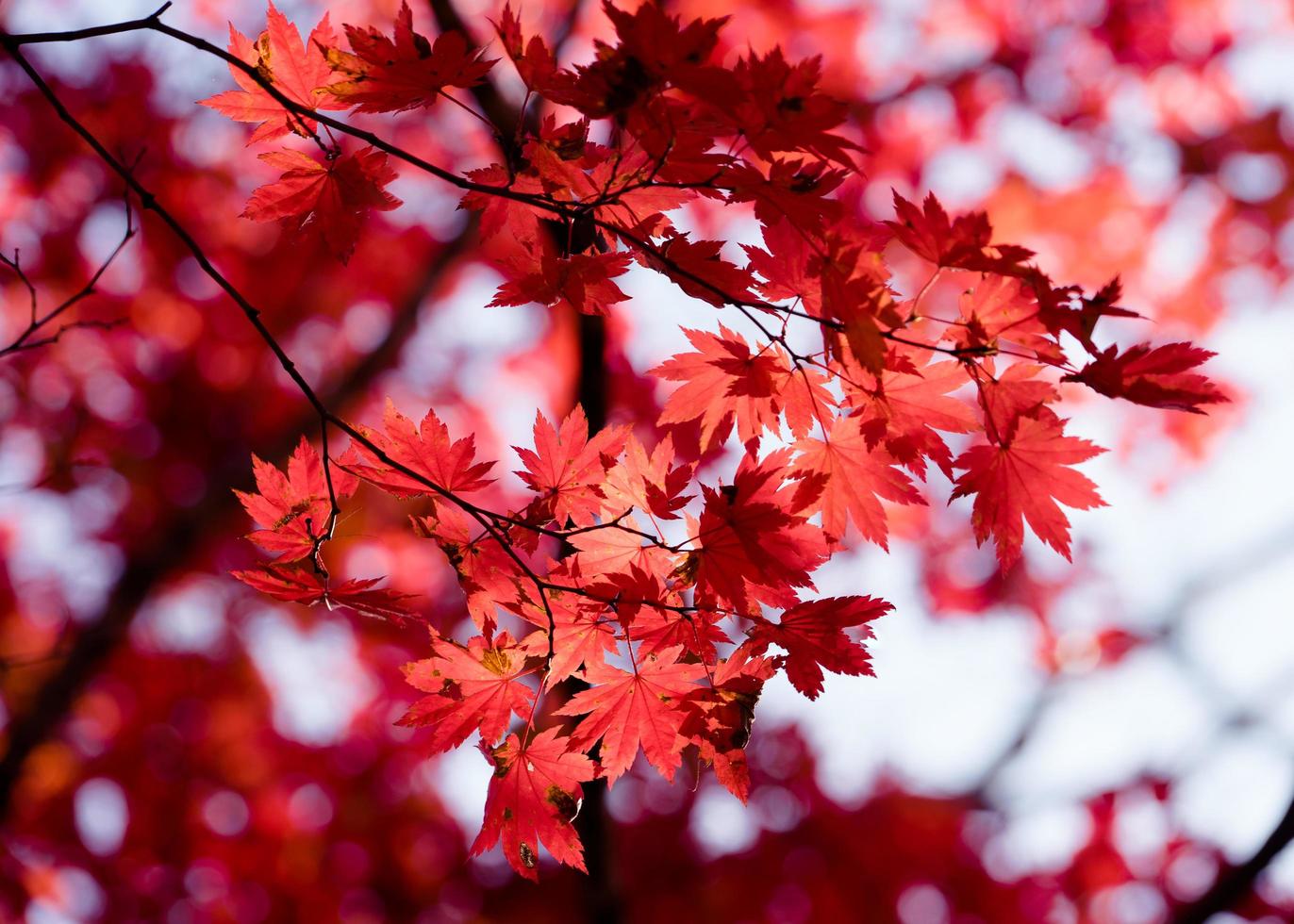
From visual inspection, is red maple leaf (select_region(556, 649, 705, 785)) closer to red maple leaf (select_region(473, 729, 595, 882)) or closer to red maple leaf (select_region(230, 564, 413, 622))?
red maple leaf (select_region(473, 729, 595, 882))

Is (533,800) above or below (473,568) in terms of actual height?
below

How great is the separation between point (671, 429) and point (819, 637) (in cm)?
44

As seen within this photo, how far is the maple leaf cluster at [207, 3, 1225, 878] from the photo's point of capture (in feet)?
4.56

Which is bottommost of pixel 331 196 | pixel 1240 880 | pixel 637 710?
pixel 1240 880

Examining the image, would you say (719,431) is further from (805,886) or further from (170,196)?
(170,196)

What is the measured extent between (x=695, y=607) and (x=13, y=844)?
601 cm

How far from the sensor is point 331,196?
5.49 feet

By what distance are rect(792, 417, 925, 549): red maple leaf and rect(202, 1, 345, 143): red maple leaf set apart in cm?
101

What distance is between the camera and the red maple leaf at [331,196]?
5.38 ft

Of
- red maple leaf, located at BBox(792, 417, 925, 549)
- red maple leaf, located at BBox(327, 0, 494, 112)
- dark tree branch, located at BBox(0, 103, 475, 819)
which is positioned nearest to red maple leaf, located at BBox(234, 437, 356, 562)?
red maple leaf, located at BBox(327, 0, 494, 112)

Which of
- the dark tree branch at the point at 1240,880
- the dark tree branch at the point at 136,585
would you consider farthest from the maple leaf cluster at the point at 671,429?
the dark tree branch at the point at 136,585

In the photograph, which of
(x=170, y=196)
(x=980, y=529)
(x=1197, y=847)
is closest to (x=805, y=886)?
(x=1197, y=847)

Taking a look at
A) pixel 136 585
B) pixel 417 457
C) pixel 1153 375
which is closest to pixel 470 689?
pixel 417 457

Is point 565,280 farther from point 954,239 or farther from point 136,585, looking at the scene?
point 136,585
